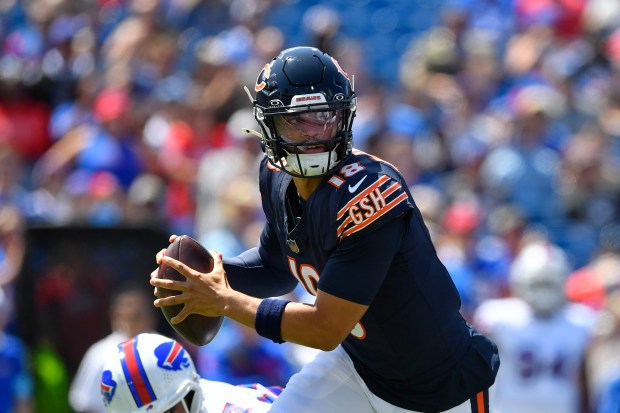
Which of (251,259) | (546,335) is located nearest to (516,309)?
(546,335)

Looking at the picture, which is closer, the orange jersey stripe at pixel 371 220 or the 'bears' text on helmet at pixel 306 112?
the orange jersey stripe at pixel 371 220

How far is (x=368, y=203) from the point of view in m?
4.11

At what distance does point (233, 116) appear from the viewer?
33.8 ft

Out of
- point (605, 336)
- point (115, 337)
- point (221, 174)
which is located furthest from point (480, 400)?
point (221, 174)

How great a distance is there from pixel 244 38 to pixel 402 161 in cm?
221

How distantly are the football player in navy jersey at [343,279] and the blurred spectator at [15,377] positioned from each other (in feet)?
11.9

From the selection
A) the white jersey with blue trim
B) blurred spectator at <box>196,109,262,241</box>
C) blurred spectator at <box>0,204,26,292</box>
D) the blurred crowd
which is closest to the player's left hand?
the white jersey with blue trim

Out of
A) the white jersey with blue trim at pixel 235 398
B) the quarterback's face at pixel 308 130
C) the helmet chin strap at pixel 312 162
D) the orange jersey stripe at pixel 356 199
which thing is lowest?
the white jersey with blue trim at pixel 235 398

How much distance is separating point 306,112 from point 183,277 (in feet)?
2.26

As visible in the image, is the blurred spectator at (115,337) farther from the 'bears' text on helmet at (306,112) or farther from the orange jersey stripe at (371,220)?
the orange jersey stripe at (371,220)

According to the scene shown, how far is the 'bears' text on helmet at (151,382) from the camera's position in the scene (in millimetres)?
4637

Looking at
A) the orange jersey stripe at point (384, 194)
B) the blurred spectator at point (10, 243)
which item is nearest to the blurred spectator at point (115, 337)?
the blurred spectator at point (10, 243)

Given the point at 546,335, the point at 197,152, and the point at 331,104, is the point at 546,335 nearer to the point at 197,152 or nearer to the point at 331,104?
the point at 197,152

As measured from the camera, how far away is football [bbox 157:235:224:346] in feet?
14.0
